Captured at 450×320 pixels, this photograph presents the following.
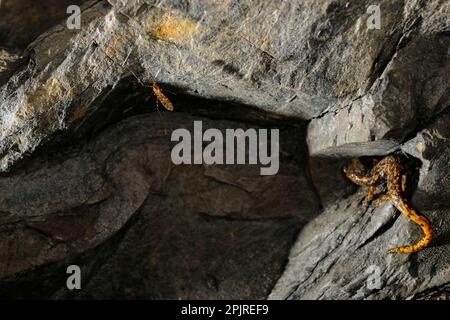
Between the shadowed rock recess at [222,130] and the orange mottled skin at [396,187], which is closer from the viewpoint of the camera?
the shadowed rock recess at [222,130]

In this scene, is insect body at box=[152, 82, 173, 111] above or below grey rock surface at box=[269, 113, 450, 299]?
above

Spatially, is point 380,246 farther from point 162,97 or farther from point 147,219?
point 162,97

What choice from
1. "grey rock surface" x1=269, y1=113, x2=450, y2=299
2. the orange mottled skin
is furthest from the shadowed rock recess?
the orange mottled skin

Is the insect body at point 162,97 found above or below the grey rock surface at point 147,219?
above

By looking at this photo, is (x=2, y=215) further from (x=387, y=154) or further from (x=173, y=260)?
(x=387, y=154)

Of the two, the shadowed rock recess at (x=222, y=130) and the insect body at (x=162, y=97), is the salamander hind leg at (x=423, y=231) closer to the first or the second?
the shadowed rock recess at (x=222, y=130)

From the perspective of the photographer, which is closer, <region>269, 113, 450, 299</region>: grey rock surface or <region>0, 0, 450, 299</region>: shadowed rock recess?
<region>0, 0, 450, 299</region>: shadowed rock recess

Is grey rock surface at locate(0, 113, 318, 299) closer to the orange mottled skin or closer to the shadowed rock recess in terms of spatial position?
the shadowed rock recess

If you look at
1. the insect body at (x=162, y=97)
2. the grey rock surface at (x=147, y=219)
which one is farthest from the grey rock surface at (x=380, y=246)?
the insect body at (x=162, y=97)
